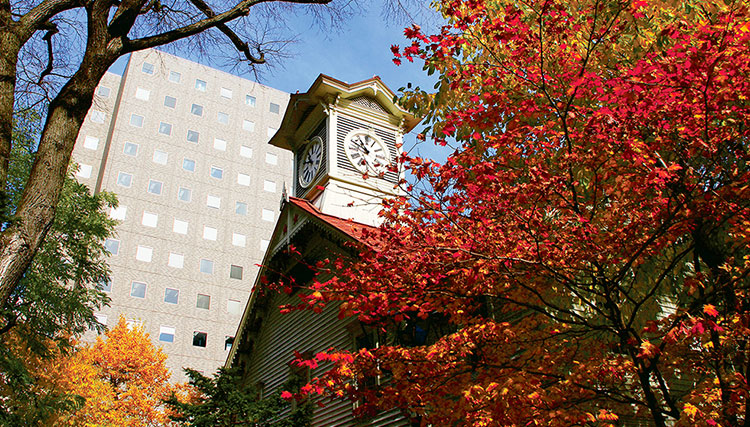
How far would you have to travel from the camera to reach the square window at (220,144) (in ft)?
194

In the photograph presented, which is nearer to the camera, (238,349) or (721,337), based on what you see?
(721,337)

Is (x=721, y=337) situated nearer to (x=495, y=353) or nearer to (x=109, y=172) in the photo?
(x=495, y=353)

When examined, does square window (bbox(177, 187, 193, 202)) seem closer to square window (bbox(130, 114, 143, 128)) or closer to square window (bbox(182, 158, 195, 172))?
square window (bbox(182, 158, 195, 172))

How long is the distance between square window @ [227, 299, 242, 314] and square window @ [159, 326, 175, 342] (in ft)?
18.2

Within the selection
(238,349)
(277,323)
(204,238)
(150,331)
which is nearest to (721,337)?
(277,323)

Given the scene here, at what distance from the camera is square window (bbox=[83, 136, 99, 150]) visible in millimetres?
56669

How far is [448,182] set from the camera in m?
8.05

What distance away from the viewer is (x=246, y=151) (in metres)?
60.3

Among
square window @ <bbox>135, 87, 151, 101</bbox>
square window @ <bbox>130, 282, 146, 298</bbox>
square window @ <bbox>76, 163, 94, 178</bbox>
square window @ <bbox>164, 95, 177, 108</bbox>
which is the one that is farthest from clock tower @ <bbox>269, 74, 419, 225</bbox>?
square window @ <bbox>135, 87, 151, 101</bbox>

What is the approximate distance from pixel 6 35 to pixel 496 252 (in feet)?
19.2

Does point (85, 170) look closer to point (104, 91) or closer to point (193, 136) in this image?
point (104, 91)

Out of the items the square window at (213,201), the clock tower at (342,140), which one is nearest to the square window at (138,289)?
the square window at (213,201)

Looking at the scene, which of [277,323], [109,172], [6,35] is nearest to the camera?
[6,35]

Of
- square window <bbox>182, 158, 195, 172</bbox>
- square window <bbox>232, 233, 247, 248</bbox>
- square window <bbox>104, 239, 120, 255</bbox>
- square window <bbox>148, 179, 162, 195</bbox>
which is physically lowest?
square window <bbox>104, 239, 120, 255</bbox>
